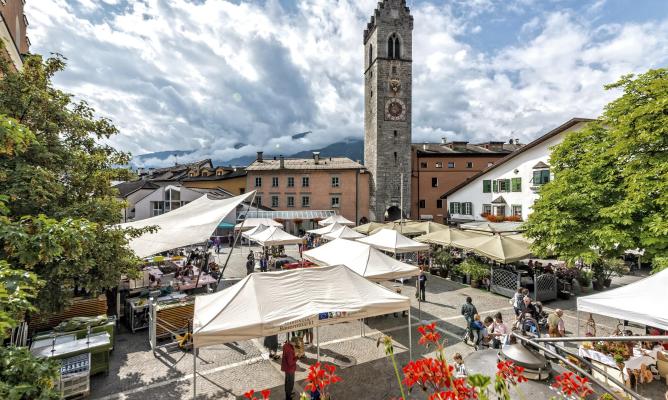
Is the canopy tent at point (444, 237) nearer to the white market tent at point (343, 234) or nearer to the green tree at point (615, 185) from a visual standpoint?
the white market tent at point (343, 234)

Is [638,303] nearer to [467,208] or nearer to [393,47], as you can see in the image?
[467,208]

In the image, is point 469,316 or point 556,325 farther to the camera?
point 469,316

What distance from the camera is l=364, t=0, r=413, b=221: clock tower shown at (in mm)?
42781

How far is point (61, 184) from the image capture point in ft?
23.8

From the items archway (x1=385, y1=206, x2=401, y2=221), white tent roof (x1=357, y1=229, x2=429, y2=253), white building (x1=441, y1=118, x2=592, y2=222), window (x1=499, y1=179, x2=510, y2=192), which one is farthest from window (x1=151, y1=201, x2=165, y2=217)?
window (x1=499, y1=179, x2=510, y2=192)

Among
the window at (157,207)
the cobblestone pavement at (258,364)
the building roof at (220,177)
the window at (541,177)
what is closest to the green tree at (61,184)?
the cobblestone pavement at (258,364)

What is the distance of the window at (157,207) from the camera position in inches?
1371

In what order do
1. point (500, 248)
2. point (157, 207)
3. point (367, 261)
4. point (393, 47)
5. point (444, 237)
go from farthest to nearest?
1. point (393, 47)
2. point (157, 207)
3. point (444, 237)
4. point (500, 248)
5. point (367, 261)

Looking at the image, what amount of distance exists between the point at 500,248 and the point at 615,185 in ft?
16.1

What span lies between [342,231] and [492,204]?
20935mm

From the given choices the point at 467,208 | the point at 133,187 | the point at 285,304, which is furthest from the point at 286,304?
the point at 133,187

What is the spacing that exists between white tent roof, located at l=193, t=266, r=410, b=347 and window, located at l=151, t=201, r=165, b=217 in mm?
31899

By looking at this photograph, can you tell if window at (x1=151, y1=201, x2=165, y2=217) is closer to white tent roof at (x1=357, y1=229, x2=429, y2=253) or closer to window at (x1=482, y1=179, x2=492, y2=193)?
white tent roof at (x1=357, y1=229, x2=429, y2=253)

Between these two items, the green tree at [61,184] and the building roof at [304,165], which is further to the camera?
the building roof at [304,165]
